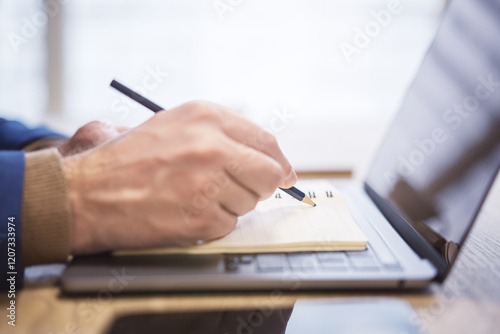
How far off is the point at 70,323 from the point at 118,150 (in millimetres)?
192

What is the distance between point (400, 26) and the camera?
7.60 feet

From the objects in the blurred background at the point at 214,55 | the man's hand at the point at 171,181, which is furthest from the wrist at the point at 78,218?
the blurred background at the point at 214,55

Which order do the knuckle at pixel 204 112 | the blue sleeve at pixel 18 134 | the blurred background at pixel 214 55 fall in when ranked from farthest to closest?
the blurred background at pixel 214 55, the blue sleeve at pixel 18 134, the knuckle at pixel 204 112

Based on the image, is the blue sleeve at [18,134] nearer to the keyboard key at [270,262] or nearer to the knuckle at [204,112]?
the knuckle at [204,112]

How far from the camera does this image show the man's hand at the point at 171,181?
487 millimetres

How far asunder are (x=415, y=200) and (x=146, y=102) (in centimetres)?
40

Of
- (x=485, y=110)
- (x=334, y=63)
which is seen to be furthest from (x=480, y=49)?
(x=334, y=63)

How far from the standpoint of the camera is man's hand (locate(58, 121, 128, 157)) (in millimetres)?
684

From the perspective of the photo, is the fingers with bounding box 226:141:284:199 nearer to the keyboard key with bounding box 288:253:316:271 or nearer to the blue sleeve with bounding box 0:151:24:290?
the keyboard key with bounding box 288:253:316:271

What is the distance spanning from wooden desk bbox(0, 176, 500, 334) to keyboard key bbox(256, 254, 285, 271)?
0.09ft

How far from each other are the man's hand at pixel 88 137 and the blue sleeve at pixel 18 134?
12cm

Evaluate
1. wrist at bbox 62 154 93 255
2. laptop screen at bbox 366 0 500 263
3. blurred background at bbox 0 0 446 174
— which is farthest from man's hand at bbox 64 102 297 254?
blurred background at bbox 0 0 446 174

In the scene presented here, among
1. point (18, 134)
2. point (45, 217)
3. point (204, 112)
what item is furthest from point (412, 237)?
point (18, 134)

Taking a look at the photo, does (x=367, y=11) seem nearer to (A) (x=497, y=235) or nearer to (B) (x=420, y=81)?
(B) (x=420, y=81)
